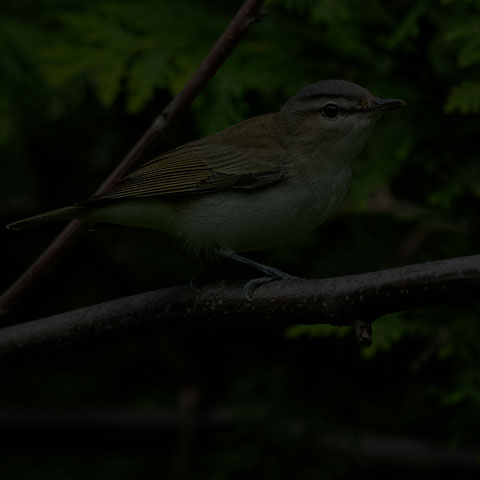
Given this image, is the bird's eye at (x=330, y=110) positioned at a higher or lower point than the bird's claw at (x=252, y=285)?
higher

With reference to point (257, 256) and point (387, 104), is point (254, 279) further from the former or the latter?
point (257, 256)

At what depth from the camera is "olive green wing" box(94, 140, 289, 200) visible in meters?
2.96

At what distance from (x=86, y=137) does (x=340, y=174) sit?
2005mm

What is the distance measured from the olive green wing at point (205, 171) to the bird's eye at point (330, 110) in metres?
0.22

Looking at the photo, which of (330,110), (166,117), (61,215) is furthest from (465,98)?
(61,215)

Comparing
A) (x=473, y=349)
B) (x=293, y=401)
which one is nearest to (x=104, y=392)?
(x=293, y=401)

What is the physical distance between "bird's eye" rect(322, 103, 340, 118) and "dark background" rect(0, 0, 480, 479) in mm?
400

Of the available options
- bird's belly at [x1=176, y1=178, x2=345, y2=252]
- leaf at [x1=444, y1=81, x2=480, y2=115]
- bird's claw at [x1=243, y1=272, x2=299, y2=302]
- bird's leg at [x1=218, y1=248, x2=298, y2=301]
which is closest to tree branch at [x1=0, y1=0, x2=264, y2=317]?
bird's belly at [x1=176, y1=178, x2=345, y2=252]

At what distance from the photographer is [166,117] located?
2.68m

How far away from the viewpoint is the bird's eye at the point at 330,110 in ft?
9.78

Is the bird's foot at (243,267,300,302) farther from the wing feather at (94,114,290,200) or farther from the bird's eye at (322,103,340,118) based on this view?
the bird's eye at (322,103,340,118)

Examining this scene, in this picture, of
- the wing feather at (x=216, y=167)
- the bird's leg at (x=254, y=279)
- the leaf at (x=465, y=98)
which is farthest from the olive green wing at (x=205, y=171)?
the leaf at (x=465, y=98)

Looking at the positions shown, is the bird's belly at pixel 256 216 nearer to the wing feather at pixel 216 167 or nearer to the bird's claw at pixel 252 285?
the wing feather at pixel 216 167

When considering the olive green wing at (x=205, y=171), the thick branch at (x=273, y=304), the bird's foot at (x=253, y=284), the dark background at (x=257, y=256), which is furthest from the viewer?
the dark background at (x=257, y=256)
